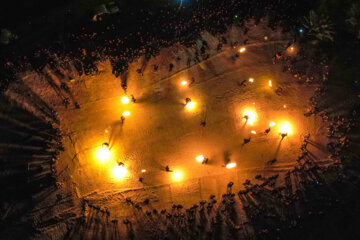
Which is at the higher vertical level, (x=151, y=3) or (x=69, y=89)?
(x=151, y=3)

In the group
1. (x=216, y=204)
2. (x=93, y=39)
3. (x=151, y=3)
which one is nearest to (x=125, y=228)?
(x=216, y=204)

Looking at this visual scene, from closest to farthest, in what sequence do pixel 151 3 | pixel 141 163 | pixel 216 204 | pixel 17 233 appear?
pixel 17 233 → pixel 216 204 → pixel 141 163 → pixel 151 3

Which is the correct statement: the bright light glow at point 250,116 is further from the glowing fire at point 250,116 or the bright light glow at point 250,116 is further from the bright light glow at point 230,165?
the bright light glow at point 230,165

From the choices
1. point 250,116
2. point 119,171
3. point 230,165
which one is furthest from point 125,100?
point 250,116

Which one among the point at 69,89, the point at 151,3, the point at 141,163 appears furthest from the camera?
the point at 151,3

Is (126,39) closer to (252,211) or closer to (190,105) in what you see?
(190,105)

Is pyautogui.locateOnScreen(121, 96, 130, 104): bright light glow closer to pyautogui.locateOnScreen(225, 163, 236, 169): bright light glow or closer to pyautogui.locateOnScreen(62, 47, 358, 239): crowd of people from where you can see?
pyautogui.locateOnScreen(62, 47, 358, 239): crowd of people

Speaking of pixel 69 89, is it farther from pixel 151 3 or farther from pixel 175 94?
pixel 151 3

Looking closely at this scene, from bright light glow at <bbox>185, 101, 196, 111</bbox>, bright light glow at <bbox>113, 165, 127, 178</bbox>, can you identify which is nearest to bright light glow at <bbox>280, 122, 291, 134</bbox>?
bright light glow at <bbox>185, 101, 196, 111</bbox>

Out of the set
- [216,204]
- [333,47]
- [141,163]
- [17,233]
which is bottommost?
[17,233]
